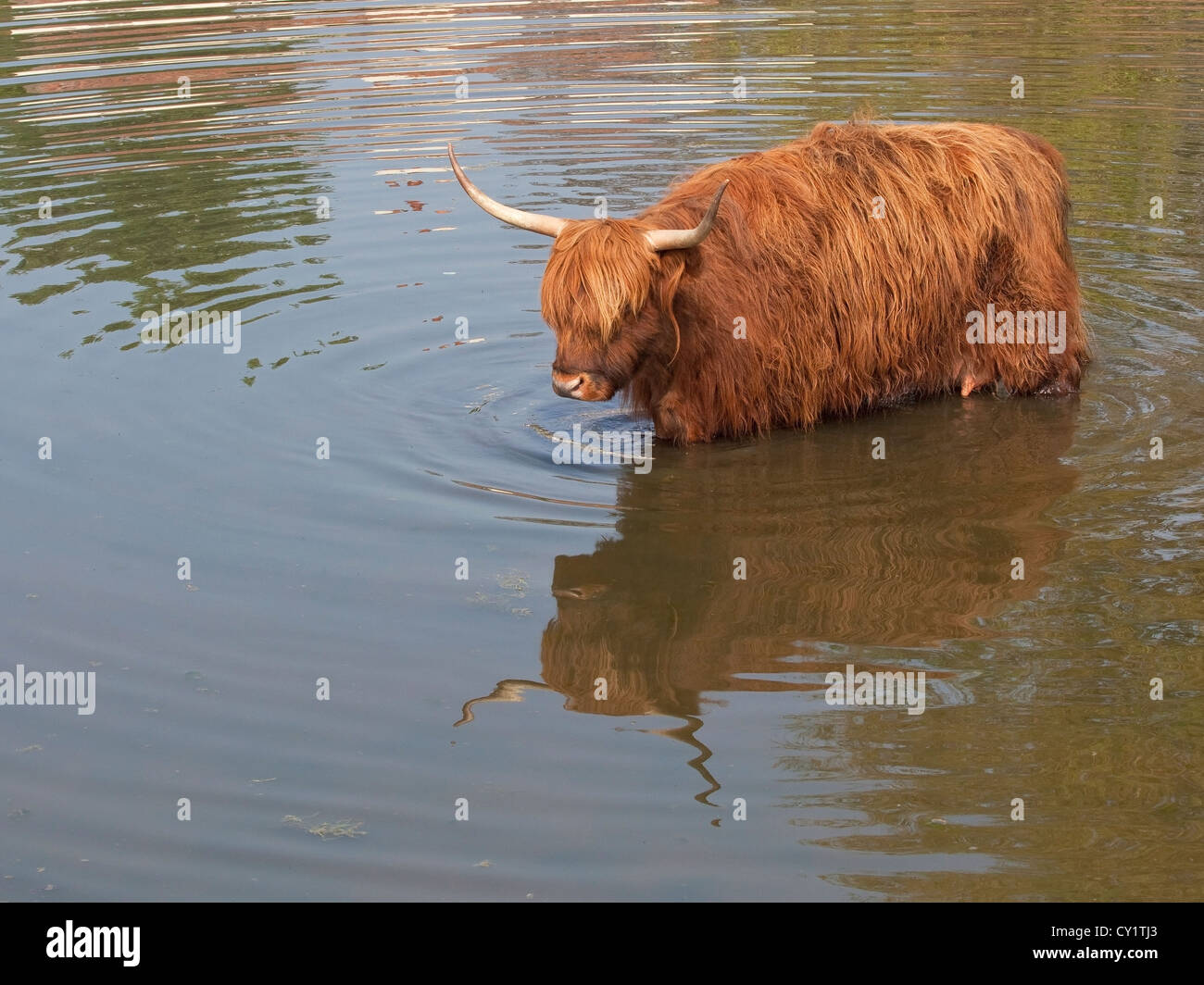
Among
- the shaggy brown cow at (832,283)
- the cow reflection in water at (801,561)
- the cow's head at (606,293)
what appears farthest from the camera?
the shaggy brown cow at (832,283)

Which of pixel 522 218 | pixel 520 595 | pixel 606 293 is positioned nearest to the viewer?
pixel 520 595

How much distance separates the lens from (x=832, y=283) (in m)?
7.56

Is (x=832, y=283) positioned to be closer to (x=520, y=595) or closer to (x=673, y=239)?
(x=673, y=239)

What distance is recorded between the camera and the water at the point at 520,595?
451cm

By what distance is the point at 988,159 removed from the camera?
782 cm

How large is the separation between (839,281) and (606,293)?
1.44 m

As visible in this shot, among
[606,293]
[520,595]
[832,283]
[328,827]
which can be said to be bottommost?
[328,827]

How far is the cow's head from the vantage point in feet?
22.1

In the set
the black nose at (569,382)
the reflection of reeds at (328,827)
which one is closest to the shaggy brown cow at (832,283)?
the black nose at (569,382)

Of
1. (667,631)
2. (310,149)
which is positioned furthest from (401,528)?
(310,149)

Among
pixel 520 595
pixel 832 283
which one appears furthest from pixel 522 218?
pixel 520 595

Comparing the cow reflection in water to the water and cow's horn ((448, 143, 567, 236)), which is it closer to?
the water

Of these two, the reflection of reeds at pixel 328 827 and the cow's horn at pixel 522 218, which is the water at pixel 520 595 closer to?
the reflection of reeds at pixel 328 827
